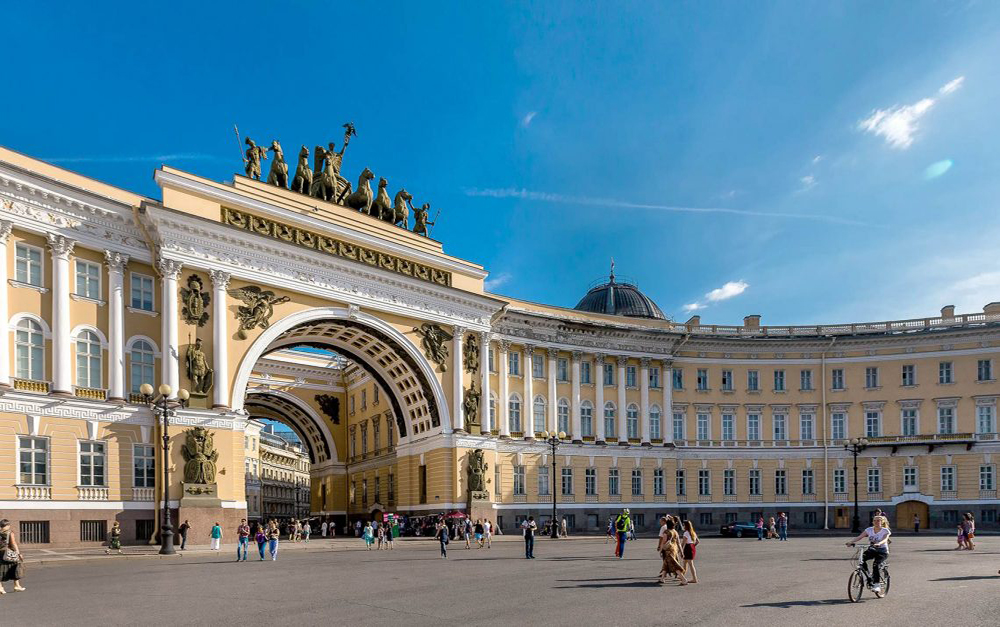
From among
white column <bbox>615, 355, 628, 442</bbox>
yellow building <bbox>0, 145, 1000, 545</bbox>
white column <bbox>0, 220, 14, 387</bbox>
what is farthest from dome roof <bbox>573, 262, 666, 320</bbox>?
white column <bbox>0, 220, 14, 387</bbox>

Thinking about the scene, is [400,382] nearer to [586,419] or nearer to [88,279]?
[586,419]

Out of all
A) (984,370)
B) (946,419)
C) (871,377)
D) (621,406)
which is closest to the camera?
(984,370)

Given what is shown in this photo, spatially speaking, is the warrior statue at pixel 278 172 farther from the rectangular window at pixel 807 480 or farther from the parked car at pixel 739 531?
the rectangular window at pixel 807 480

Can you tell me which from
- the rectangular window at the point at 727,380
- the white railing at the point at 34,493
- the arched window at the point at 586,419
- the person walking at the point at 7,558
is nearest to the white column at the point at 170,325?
the white railing at the point at 34,493

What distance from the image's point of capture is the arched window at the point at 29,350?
32531 millimetres

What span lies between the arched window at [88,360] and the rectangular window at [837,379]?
53.5m

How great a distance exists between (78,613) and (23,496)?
20.0 meters

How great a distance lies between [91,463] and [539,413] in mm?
31500

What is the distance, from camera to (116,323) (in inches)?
1388

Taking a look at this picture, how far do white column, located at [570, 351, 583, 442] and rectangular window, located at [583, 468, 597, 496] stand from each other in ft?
8.22

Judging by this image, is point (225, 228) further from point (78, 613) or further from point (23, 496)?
point (78, 613)

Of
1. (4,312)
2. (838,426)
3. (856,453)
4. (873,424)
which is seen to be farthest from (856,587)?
(873,424)

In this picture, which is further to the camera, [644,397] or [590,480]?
[644,397]

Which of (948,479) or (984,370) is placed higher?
(984,370)
